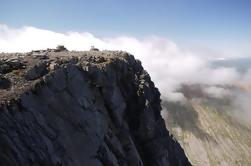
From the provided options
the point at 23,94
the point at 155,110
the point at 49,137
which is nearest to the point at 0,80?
the point at 23,94

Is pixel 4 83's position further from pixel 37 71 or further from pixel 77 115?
pixel 77 115

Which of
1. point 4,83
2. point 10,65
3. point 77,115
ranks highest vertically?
point 10,65

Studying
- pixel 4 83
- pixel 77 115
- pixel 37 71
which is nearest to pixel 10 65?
pixel 37 71

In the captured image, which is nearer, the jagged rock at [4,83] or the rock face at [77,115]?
the rock face at [77,115]

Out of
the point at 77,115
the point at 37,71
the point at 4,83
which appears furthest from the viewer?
Answer: the point at 37,71

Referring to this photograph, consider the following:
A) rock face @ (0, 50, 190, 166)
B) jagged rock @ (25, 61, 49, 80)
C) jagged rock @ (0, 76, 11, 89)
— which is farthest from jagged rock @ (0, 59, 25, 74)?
jagged rock @ (0, 76, 11, 89)

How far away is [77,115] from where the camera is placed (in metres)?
50.0

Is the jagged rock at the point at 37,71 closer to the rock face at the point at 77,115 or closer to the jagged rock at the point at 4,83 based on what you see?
the rock face at the point at 77,115

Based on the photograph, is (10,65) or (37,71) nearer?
(37,71)

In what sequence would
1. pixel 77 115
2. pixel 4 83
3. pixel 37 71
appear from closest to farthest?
pixel 4 83 → pixel 77 115 → pixel 37 71

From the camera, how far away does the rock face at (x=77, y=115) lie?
131 feet

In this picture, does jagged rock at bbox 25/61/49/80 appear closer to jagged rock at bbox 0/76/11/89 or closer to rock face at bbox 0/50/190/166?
rock face at bbox 0/50/190/166

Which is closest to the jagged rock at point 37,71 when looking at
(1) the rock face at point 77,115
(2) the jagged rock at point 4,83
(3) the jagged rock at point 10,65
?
(1) the rock face at point 77,115

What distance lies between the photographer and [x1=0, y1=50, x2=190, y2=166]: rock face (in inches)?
1567
